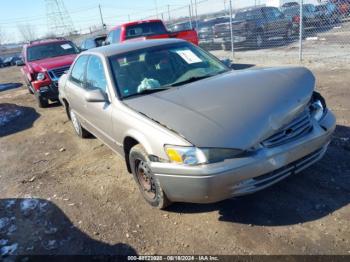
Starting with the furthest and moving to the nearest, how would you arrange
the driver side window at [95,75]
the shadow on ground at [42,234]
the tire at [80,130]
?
the tire at [80,130] < the driver side window at [95,75] < the shadow on ground at [42,234]

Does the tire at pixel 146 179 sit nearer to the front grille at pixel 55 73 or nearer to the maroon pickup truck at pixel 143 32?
the front grille at pixel 55 73

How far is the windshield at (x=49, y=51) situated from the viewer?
34.1 ft

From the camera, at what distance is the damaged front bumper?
2793 mm

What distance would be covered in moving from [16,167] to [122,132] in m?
2.88

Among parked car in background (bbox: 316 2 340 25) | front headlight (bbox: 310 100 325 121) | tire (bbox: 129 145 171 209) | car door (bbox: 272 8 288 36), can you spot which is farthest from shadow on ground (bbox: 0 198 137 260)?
parked car in background (bbox: 316 2 340 25)

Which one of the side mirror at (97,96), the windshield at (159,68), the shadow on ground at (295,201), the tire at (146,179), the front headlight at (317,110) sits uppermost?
the windshield at (159,68)

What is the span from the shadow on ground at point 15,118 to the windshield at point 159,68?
4.89 m

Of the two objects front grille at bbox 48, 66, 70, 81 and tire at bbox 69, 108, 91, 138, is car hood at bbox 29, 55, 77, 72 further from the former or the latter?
tire at bbox 69, 108, 91, 138

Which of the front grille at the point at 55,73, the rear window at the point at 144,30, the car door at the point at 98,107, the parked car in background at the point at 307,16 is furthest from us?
the parked car in background at the point at 307,16

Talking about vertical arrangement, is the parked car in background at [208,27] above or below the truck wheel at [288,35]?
above

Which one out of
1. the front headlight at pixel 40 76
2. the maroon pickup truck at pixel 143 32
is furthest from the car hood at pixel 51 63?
the maroon pickup truck at pixel 143 32

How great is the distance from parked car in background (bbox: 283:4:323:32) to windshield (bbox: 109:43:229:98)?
41.0 feet

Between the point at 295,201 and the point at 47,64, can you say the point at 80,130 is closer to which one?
the point at 47,64

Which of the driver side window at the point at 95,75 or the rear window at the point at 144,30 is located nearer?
the driver side window at the point at 95,75
